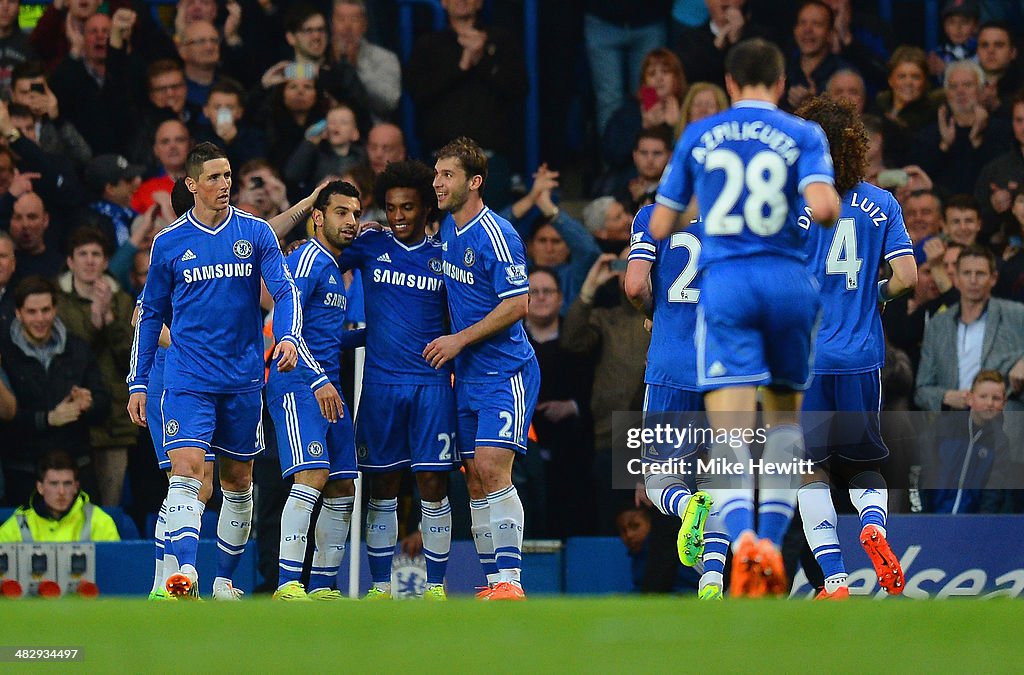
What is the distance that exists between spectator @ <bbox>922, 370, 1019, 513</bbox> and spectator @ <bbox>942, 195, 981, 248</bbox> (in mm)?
1289

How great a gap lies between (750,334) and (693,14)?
7280 mm

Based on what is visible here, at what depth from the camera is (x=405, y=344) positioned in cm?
941

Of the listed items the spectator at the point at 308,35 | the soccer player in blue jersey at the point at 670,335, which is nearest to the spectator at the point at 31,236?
the spectator at the point at 308,35

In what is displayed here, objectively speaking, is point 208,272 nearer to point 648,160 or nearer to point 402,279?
point 402,279

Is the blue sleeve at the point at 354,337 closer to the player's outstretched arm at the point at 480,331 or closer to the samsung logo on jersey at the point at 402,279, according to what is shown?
the samsung logo on jersey at the point at 402,279

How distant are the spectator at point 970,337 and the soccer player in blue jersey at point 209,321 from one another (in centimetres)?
480

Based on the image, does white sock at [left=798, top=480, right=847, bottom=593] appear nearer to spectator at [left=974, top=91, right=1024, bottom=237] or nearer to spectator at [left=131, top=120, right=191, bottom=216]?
spectator at [left=974, top=91, right=1024, bottom=237]

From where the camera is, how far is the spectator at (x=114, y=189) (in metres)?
12.6

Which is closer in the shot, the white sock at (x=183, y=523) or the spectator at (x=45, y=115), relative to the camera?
the white sock at (x=183, y=523)

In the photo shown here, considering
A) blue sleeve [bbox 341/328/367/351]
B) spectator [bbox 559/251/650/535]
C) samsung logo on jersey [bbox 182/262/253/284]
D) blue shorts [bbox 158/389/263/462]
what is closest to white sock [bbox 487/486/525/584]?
blue sleeve [bbox 341/328/367/351]

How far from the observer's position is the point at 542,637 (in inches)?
221

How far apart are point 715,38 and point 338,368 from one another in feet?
17.7

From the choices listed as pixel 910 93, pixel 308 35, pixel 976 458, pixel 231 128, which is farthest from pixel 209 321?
pixel 910 93

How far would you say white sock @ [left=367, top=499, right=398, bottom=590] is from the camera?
31.0ft
